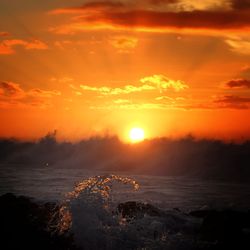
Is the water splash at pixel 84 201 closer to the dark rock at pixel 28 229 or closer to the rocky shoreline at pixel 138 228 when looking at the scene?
the rocky shoreline at pixel 138 228

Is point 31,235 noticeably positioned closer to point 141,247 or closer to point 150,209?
point 141,247

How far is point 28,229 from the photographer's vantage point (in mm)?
20828

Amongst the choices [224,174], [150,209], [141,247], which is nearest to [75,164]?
[224,174]

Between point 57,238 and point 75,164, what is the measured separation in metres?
111

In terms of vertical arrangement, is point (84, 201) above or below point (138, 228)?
above

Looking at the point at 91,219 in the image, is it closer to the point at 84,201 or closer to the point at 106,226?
the point at 106,226

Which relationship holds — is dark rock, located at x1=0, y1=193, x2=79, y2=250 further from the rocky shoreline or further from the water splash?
the water splash

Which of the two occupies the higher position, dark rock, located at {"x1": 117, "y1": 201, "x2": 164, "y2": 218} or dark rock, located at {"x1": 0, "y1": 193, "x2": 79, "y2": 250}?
dark rock, located at {"x1": 117, "y1": 201, "x2": 164, "y2": 218}

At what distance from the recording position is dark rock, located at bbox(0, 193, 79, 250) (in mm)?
18781

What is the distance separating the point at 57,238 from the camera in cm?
1962

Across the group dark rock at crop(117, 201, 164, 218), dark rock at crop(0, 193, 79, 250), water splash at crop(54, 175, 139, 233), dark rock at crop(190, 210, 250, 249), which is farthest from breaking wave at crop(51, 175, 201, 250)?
dark rock at crop(190, 210, 250, 249)

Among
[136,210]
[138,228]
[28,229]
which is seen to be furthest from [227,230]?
[28,229]

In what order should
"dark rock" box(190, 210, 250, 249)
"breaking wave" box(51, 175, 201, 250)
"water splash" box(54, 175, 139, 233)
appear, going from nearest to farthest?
"dark rock" box(190, 210, 250, 249) → "breaking wave" box(51, 175, 201, 250) → "water splash" box(54, 175, 139, 233)

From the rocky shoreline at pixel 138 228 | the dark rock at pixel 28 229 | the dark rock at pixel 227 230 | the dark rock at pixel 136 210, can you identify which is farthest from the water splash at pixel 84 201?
the dark rock at pixel 227 230
